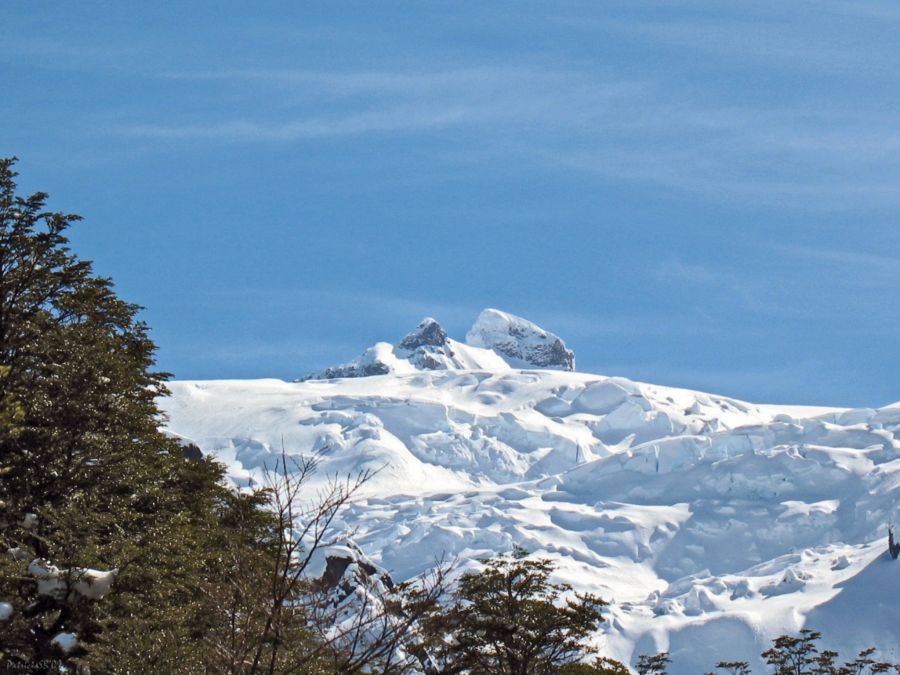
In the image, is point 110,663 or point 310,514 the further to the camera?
point 110,663

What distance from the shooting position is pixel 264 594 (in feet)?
64.5

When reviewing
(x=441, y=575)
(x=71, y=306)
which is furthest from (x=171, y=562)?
(x=441, y=575)

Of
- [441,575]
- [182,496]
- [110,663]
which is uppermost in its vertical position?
[182,496]

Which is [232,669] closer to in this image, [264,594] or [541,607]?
[264,594]

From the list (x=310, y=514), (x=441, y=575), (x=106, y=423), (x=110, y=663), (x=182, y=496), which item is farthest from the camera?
(x=182, y=496)

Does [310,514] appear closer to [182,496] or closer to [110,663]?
[110,663]

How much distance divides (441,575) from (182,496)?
3433 cm

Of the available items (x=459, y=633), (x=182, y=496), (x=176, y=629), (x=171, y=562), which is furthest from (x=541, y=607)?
(x=176, y=629)

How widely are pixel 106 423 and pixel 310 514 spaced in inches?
903

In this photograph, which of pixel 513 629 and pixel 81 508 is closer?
pixel 81 508

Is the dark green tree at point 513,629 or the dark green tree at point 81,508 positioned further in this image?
the dark green tree at point 513,629

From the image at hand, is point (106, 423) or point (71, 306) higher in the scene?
point (71, 306)

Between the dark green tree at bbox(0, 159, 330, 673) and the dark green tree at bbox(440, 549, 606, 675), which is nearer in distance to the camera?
the dark green tree at bbox(0, 159, 330, 673)

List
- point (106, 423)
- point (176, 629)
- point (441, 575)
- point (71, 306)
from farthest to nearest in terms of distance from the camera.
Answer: point (71, 306)
point (106, 423)
point (176, 629)
point (441, 575)
